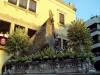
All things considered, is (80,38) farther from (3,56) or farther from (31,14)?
(3,56)

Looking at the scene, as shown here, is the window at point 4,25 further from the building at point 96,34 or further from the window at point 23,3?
the building at point 96,34

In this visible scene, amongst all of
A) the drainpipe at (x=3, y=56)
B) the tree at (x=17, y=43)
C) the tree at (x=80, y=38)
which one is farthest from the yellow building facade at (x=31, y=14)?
the tree at (x=80, y=38)

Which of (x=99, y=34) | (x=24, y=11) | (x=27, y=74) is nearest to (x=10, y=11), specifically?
(x=24, y=11)

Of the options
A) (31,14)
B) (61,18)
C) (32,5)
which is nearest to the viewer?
(31,14)

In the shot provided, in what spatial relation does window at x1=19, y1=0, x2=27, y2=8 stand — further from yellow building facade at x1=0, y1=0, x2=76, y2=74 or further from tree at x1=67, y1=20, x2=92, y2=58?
tree at x1=67, y1=20, x2=92, y2=58

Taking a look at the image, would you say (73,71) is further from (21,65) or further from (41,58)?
(21,65)

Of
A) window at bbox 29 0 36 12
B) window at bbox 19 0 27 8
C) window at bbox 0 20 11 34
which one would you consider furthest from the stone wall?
window at bbox 29 0 36 12

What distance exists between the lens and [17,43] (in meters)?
13.0

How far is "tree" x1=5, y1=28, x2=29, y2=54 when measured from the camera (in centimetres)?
1286

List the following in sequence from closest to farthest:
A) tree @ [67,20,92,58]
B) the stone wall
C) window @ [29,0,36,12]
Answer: the stone wall < tree @ [67,20,92,58] < window @ [29,0,36,12]

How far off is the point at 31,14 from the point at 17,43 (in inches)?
219

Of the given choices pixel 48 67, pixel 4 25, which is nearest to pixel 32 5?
pixel 4 25

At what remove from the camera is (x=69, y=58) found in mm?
9156

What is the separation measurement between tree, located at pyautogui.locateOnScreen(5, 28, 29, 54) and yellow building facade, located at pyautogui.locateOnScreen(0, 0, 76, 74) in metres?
2.17
